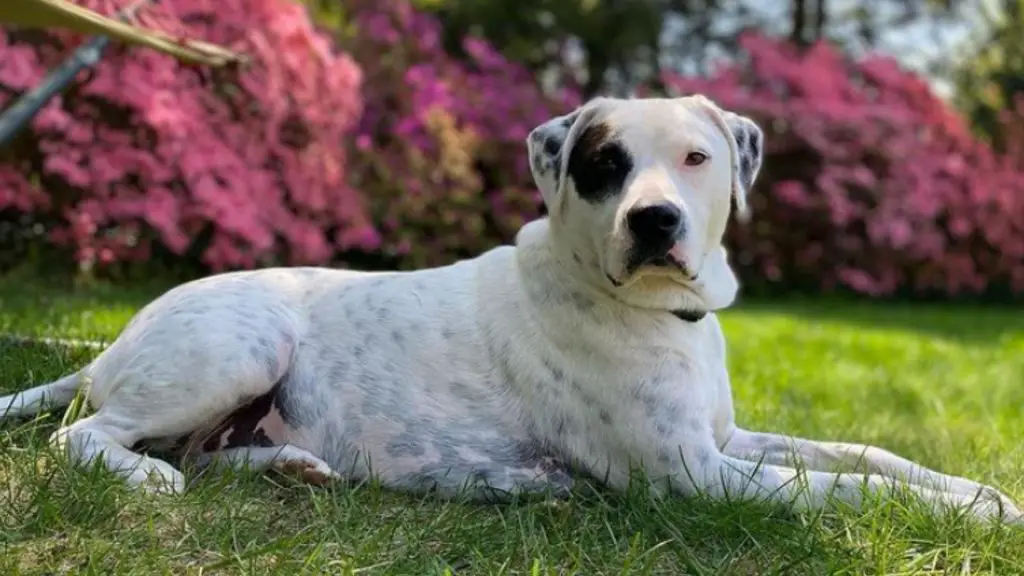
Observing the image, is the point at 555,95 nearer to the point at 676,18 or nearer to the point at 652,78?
the point at 652,78

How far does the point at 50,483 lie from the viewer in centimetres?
244

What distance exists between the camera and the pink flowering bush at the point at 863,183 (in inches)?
486

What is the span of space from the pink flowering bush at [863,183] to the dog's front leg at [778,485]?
32.7 ft

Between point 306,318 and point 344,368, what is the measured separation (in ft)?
0.72

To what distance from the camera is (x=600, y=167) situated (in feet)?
9.12

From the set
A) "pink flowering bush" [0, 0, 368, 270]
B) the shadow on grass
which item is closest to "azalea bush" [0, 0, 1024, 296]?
"pink flowering bush" [0, 0, 368, 270]

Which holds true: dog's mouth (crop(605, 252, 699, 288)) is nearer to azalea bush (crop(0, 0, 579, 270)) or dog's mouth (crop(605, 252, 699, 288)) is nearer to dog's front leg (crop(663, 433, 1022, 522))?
dog's front leg (crop(663, 433, 1022, 522))

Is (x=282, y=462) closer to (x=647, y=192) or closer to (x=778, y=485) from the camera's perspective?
(x=647, y=192)

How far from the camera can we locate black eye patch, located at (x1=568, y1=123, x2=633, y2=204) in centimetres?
274

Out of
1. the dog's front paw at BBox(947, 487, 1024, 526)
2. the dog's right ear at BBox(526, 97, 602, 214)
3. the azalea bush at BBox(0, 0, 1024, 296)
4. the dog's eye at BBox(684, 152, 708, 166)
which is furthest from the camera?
the azalea bush at BBox(0, 0, 1024, 296)

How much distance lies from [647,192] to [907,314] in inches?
392

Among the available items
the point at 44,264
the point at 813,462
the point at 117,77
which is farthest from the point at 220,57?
the point at 813,462

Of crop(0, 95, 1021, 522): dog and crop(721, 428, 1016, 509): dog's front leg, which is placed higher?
crop(0, 95, 1021, 522): dog

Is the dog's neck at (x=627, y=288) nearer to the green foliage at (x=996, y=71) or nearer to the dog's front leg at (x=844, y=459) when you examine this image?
the dog's front leg at (x=844, y=459)
